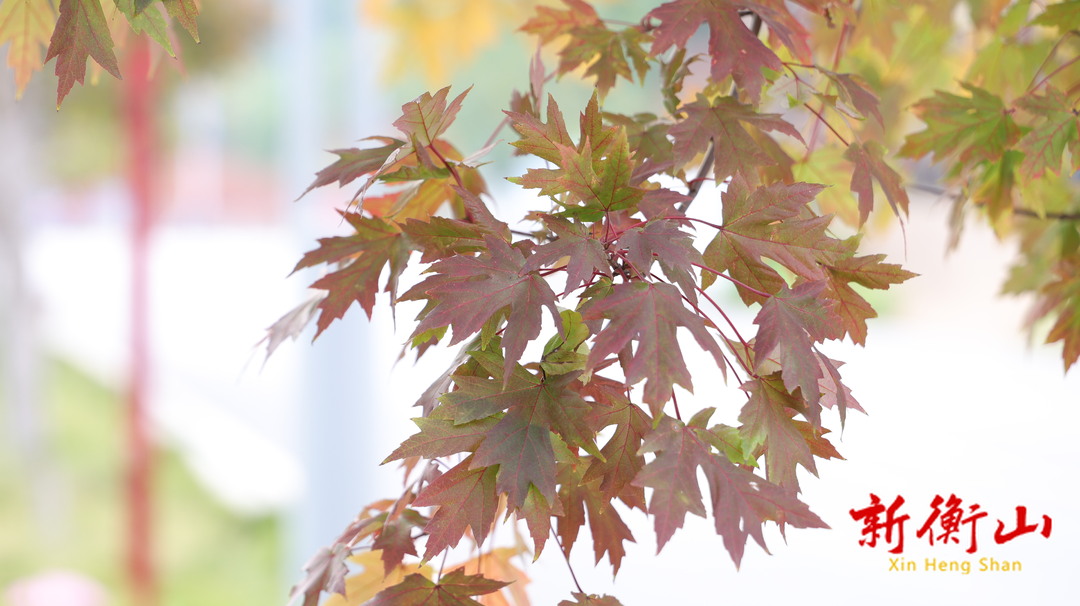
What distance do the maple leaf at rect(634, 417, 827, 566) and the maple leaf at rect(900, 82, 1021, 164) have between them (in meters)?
0.38

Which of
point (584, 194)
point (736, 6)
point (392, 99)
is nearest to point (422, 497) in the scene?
point (584, 194)

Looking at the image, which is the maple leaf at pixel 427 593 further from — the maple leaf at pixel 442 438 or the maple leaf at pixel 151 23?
the maple leaf at pixel 151 23

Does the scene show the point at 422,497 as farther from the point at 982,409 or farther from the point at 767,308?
the point at 982,409

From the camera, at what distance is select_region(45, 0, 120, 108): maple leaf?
0.44m

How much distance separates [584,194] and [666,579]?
0.61 meters

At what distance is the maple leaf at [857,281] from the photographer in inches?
19.3

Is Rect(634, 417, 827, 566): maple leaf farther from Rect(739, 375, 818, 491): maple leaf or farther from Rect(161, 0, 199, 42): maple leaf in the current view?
Rect(161, 0, 199, 42): maple leaf

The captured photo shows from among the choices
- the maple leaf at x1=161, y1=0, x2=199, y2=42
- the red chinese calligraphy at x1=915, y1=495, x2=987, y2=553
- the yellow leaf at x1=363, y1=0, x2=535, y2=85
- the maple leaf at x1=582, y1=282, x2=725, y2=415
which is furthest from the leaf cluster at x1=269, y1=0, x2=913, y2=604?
the yellow leaf at x1=363, y1=0, x2=535, y2=85

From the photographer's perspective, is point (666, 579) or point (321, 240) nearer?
point (321, 240)

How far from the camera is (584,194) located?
0.43 metres

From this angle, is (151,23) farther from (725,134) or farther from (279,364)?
(279,364)

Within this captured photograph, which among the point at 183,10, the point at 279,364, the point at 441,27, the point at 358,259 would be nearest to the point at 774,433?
the point at 358,259

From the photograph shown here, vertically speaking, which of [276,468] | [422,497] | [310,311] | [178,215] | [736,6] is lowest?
[422,497]

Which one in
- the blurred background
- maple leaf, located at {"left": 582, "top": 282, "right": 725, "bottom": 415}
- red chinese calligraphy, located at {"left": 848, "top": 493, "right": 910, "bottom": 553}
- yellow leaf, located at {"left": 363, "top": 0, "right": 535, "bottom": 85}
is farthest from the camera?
yellow leaf, located at {"left": 363, "top": 0, "right": 535, "bottom": 85}
